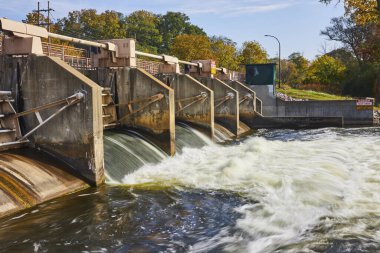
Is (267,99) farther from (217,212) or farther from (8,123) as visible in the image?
(217,212)

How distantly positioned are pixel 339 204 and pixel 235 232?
10.1 ft

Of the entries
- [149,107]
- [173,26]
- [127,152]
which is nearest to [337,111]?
[149,107]

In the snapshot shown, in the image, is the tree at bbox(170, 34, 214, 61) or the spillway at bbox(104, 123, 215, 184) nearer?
the spillway at bbox(104, 123, 215, 184)

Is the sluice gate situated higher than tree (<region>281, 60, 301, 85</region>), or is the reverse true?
tree (<region>281, 60, 301, 85</region>)

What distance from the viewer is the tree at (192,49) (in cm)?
5841

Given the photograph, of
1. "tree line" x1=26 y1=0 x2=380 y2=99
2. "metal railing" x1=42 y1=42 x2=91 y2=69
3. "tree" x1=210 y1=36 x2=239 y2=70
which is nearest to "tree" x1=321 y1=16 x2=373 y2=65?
"tree line" x1=26 y1=0 x2=380 y2=99

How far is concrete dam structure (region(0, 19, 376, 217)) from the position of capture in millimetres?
9977

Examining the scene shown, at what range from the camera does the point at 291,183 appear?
1123cm

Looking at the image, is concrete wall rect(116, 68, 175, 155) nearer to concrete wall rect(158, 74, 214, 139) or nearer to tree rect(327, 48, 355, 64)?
concrete wall rect(158, 74, 214, 139)

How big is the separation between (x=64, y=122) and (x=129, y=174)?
2.65 meters

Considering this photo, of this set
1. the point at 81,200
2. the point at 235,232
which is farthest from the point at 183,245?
the point at 81,200

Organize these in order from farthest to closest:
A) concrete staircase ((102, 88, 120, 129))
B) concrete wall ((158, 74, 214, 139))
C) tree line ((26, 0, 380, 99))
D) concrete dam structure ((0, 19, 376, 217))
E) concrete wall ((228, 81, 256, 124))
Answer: tree line ((26, 0, 380, 99)) < concrete wall ((228, 81, 256, 124)) < concrete wall ((158, 74, 214, 139)) < concrete staircase ((102, 88, 120, 129)) < concrete dam structure ((0, 19, 376, 217))

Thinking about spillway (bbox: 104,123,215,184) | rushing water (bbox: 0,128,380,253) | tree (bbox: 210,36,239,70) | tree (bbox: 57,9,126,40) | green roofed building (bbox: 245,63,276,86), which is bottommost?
rushing water (bbox: 0,128,380,253)

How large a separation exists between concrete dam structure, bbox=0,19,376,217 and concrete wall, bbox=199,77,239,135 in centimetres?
876
